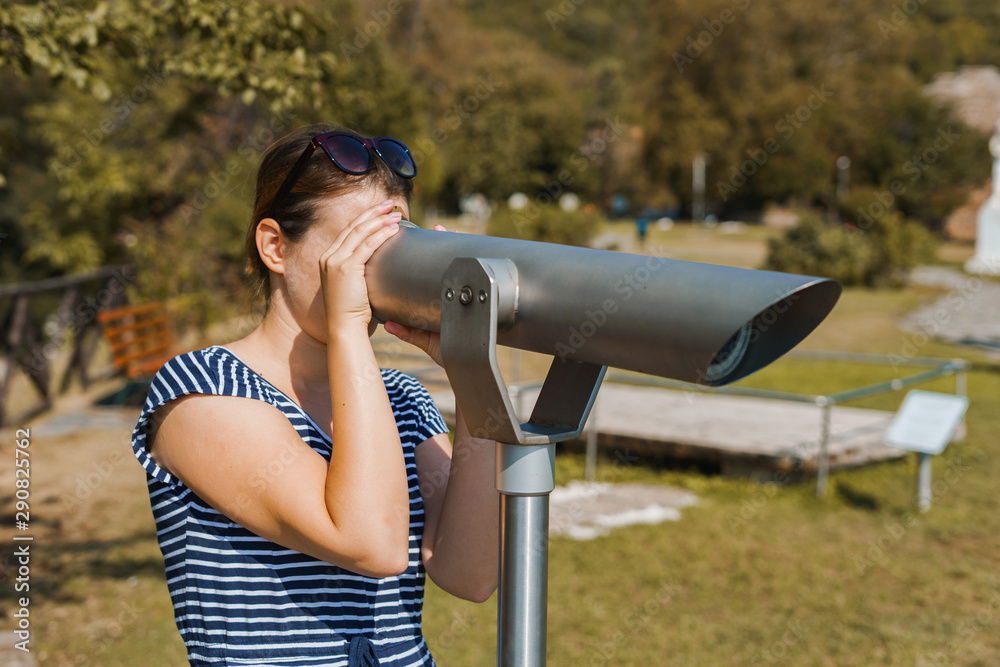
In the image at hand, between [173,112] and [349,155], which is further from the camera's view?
[173,112]

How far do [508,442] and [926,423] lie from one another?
5.63 m

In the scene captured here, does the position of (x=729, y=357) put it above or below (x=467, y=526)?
above

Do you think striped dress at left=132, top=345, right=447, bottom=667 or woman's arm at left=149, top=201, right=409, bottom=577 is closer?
woman's arm at left=149, top=201, right=409, bottom=577

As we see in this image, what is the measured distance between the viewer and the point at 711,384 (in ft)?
2.95

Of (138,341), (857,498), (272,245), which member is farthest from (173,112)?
(272,245)

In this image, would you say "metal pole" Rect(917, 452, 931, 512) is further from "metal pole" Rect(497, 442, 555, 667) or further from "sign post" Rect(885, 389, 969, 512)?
"metal pole" Rect(497, 442, 555, 667)

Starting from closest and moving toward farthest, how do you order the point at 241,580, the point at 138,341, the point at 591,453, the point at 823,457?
the point at 241,580 → the point at 823,457 → the point at 591,453 → the point at 138,341

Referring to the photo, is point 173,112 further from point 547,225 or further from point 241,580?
point 547,225

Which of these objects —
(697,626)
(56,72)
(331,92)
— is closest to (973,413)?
(697,626)

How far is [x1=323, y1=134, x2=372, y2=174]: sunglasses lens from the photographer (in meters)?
1.34

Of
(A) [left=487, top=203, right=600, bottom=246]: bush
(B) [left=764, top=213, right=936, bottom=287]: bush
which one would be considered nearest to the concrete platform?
(B) [left=764, top=213, right=936, bottom=287]: bush

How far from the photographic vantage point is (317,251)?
135 cm

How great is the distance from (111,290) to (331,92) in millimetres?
7252

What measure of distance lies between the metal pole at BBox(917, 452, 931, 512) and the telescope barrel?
5.55m
